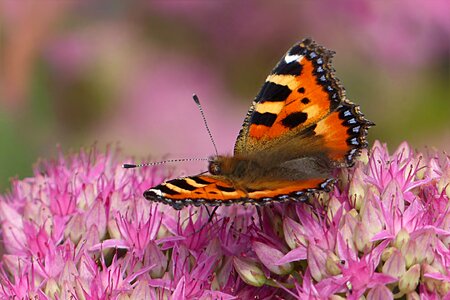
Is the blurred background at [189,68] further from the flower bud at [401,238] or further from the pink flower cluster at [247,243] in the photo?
the flower bud at [401,238]

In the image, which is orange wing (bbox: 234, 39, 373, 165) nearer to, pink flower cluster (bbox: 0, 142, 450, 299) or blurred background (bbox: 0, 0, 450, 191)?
pink flower cluster (bbox: 0, 142, 450, 299)

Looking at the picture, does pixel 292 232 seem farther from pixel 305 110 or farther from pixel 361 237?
pixel 305 110

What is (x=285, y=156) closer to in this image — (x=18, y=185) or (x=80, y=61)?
(x=18, y=185)

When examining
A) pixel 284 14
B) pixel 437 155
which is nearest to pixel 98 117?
pixel 284 14

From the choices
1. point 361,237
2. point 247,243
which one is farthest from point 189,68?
point 361,237

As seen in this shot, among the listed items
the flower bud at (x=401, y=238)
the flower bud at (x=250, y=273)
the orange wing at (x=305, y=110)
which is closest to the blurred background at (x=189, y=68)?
the orange wing at (x=305, y=110)
